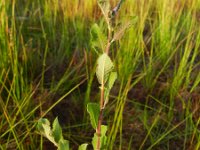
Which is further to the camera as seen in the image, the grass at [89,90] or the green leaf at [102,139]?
the grass at [89,90]

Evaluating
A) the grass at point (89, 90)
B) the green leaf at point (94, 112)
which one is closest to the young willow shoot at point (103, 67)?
the green leaf at point (94, 112)

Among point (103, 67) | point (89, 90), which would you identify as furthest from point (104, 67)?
point (89, 90)

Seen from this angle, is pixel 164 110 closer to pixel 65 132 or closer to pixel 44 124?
pixel 65 132

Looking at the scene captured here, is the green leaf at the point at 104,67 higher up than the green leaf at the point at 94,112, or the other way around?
the green leaf at the point at 104,67

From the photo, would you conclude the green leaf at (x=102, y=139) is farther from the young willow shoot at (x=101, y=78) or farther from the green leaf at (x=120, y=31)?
the green leaf at (x=120, y=31)

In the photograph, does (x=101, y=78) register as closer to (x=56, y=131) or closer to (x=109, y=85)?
(x=109, y=85)

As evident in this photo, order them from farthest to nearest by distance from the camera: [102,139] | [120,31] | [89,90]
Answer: [89,90], [102,139], [120,31]
